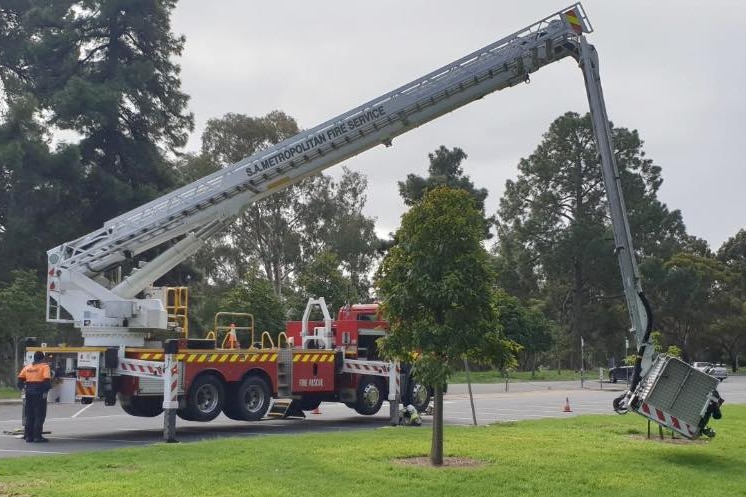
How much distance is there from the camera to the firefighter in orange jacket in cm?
1546

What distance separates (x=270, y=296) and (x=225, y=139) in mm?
17217

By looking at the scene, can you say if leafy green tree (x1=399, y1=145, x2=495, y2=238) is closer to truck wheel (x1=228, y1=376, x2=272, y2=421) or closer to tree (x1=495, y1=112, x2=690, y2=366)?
tree (x1=495, y1=112, x2=690, y2=366)

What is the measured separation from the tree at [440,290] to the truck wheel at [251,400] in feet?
24.0

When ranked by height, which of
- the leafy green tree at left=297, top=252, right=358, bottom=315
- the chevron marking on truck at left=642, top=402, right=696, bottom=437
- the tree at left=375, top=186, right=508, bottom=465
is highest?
the leafy green tree at left=297, top=252, right=358, bottom=315

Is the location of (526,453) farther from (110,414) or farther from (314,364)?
(110,414)

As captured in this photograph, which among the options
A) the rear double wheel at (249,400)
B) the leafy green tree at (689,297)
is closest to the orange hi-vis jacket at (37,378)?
the rear double wheel at (249,400)

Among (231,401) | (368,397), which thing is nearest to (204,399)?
(231,401)

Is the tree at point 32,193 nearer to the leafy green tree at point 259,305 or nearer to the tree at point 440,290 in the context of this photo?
the leafy green tree at point 259,305

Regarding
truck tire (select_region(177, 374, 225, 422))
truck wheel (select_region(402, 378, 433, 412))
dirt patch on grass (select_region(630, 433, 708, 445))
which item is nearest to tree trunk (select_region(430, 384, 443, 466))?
dirt patch on grass (select_region(630, 433, 708, 445))

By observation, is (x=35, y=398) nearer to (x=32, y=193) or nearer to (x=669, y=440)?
(x=669, y=440)

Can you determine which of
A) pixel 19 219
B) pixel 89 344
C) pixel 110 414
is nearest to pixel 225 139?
pixel 19 219

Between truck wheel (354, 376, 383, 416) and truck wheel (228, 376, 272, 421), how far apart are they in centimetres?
248

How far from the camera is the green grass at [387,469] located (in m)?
9.61

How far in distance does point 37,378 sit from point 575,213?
53.5 metres
